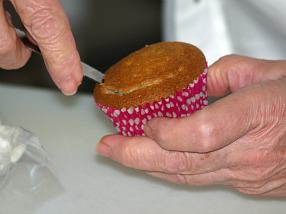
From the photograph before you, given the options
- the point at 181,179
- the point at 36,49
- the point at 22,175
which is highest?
the point at 36,49

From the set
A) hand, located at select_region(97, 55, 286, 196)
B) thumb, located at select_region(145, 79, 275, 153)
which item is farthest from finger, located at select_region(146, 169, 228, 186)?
thumb, located at select_region(145, 79, 275, 153)

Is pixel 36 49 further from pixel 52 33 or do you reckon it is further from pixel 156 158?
pixel 156 158

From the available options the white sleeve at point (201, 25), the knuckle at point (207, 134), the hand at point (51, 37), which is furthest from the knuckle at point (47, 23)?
the white sleeve at point (201, 25)

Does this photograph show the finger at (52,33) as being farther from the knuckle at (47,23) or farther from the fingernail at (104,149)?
the fingernail at (104,149)

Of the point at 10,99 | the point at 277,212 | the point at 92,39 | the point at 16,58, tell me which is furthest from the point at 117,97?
the point at 92,39

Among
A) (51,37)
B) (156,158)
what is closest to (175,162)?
(156,158)

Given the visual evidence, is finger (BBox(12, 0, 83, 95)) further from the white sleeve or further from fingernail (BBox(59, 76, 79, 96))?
the white sleeve

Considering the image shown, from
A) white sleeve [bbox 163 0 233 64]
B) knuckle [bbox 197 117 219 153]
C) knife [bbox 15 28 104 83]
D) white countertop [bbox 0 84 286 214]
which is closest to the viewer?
knuckle [bbox 197 117 219 153]
